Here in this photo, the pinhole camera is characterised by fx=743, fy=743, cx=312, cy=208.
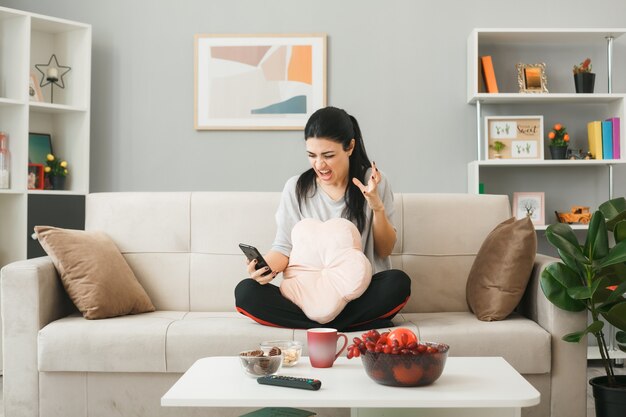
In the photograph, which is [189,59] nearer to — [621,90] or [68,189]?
[68,189]

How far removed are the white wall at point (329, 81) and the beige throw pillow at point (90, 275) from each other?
155 centimetres

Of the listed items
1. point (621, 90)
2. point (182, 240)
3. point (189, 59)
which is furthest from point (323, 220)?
point (621, 90)

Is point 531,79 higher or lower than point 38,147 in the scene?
higher

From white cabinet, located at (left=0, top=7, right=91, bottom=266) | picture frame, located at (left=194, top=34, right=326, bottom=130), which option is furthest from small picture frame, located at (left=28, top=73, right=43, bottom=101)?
picture frame, located at (left=194, top=34, right=326, bottom=130)

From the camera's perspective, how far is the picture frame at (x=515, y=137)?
4109 millimetres

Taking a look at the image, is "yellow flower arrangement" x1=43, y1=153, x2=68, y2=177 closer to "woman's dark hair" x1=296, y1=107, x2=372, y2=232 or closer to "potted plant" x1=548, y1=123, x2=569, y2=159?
"woman's dark hair" x1=296, y1=107, x2=372, y2=232

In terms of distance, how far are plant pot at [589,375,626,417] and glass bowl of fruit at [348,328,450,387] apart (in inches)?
42.2

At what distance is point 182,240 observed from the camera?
3064mm

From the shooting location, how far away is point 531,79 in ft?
13.5

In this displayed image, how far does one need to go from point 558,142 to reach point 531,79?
0.38 metres

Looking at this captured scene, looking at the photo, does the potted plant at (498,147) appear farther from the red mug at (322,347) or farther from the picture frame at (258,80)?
the red mug at (322,347)

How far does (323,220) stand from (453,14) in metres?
2.01

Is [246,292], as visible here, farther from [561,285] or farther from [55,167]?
[55,167]

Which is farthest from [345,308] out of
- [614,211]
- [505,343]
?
[614,211]
